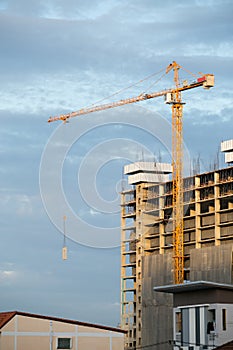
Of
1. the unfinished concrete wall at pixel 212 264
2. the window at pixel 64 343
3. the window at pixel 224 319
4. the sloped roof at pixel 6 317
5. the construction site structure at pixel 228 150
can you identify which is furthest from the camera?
the construction site structure at pixel 228 150

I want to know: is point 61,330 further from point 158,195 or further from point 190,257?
point 158,195

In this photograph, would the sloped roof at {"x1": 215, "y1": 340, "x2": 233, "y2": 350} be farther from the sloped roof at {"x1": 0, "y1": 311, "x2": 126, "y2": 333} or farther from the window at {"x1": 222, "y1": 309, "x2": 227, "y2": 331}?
the sloped roof at {"x1": 0, "y1": 311, "x2": 126, "y2": 333}

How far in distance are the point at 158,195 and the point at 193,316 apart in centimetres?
10212

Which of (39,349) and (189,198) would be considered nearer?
(39,349)

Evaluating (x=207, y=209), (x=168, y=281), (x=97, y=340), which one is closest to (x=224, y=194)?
(x=207, y=209)

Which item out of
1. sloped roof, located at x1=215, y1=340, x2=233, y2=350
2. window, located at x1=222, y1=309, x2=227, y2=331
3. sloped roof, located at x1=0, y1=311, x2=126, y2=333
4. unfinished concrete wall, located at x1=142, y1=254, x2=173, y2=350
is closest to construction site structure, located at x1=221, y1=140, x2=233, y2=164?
unfinished concrete wall, located at x1=142, y1=254, x2=173, y2=350

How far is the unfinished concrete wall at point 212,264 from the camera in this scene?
129750 mm

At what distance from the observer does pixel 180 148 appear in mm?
148375

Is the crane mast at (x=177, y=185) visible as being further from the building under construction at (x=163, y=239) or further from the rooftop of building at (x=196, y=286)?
the rooftop of building at (x=196, y=286)

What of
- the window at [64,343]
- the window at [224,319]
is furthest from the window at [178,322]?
the window at [64,343]

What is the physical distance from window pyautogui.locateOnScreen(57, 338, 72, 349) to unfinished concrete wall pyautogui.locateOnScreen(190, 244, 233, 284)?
61.8m

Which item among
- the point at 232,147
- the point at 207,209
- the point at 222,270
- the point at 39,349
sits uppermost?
the point at 232,147

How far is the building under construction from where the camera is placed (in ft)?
449

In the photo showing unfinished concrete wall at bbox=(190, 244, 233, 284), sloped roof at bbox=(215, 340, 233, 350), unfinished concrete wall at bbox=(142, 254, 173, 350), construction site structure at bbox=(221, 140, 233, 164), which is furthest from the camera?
unfinished concrete wall at bbox=(142, 254, 173, 350)
